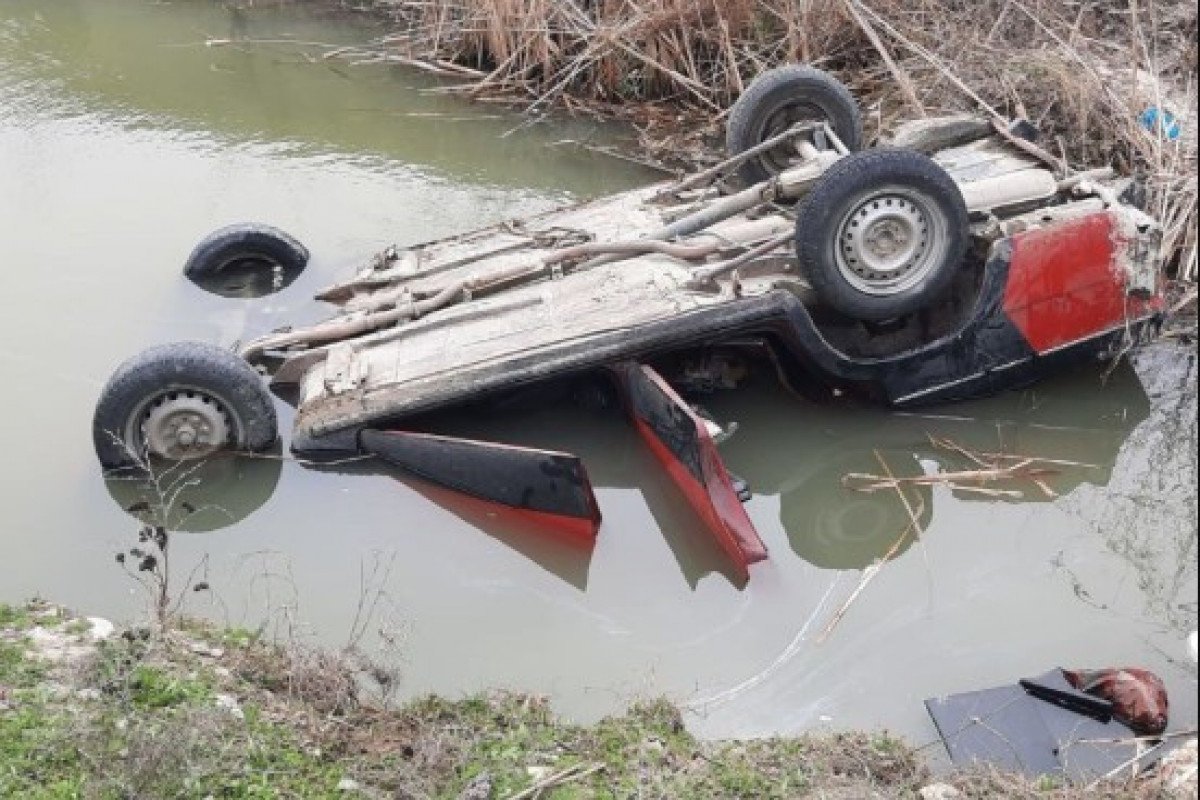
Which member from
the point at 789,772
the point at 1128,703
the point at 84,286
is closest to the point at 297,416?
the point at 84,286

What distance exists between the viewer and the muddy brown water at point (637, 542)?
5750mm

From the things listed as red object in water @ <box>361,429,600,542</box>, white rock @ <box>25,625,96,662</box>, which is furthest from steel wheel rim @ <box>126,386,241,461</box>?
white rock @ <box>25,625,96,662</box>

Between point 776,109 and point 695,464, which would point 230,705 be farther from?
point 776,109

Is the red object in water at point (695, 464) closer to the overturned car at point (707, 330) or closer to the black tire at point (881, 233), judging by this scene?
the overturned car at point (707, 330)

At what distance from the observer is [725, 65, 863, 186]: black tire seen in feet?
28.2

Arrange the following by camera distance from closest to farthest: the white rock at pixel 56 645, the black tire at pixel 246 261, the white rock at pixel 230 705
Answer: the white rock at pixel 230 705, the white rock at pixel 56 645, the black tire at pixel 246 261

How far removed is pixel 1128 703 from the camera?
523 cm

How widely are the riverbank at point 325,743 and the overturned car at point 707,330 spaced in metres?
1.53

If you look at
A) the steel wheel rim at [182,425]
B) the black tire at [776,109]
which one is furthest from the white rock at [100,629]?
the black tire at [776,109]

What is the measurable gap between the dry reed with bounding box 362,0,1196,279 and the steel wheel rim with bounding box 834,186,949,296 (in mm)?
2076

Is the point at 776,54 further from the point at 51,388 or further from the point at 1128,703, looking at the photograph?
the point at 1128,703

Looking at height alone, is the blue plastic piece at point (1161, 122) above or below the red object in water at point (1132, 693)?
above

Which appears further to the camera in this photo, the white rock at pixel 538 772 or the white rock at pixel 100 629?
the white rock at pixel 100 629

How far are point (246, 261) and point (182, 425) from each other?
237cm
